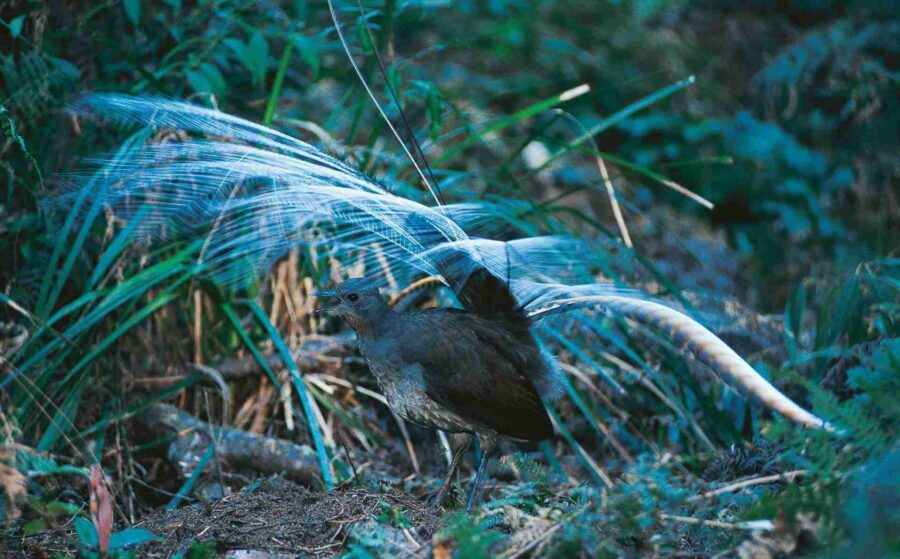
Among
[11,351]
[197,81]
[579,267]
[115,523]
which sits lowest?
[115,523]

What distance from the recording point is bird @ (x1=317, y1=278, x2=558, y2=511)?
11.7 ft

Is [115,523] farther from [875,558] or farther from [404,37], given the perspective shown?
[404,37]

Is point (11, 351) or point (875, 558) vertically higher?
point (875, 558)

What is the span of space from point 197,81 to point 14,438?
1.58 metres

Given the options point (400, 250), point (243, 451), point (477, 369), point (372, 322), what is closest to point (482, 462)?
point (477, 369)

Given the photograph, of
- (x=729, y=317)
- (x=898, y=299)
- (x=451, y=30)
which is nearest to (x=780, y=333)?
(x=729, y=317)

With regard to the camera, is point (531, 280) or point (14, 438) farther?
point (14, 438)

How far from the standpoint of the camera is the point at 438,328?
3672 mm

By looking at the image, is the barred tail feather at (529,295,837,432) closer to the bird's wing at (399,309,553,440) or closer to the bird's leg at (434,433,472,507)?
the bird's wing at (399,309,553,440)

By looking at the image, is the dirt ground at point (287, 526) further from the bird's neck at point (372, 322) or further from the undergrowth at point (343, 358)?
the bird's neck at point (372, 322)

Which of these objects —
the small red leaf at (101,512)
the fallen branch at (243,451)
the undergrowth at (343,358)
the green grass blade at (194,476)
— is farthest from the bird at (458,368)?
the small red leaf at (101,512)

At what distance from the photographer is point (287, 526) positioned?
2949 millimetres

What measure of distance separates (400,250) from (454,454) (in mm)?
807

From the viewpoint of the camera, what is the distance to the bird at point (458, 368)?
141 inches
